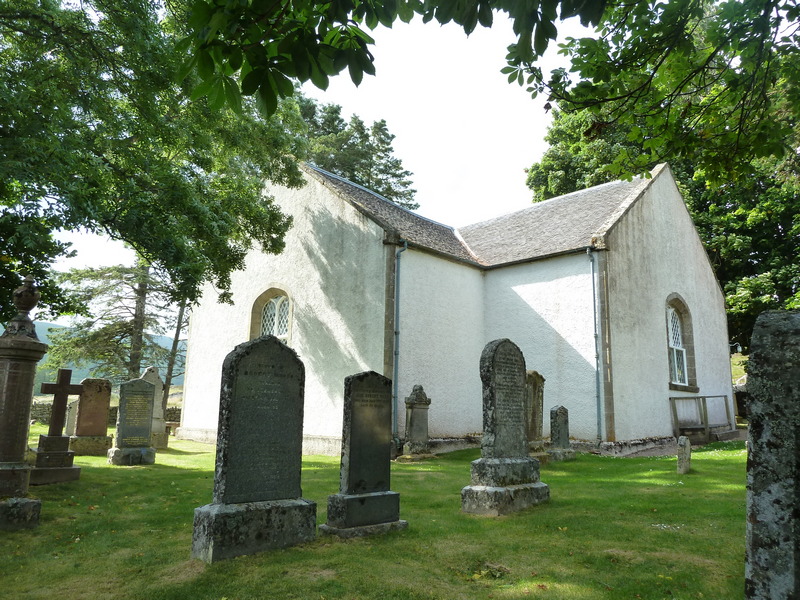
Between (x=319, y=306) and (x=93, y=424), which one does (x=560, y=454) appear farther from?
(x=93, y=424)

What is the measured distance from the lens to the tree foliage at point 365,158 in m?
33.9

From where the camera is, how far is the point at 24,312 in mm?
7500

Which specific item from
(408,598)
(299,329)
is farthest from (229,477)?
(299,329)

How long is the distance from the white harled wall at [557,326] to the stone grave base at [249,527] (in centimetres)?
1079

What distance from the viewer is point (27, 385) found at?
23.2 feet

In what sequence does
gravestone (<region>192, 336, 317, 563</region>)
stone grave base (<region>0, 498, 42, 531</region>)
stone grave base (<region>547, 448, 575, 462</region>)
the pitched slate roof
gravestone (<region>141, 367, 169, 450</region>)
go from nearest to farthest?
gravestone (<region>192, 336, 317, 563</region>)
stone grave base (<region>0, 498, 42, 531</region>)
stone grave base (<region>547, 448, 575, 462</region>)
gravestone (<region>141, 367, 169, 450</region>)
the pitched slate roof

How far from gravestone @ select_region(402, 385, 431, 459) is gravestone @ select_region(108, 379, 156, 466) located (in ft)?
20.5

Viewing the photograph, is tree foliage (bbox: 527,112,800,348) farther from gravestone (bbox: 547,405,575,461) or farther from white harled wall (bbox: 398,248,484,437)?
gravestone (bbox: 547,405,575,461)

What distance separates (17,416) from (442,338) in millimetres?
11380

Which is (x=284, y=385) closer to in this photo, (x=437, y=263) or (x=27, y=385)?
(x=27, y=385)

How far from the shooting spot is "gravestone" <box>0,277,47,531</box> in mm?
6625

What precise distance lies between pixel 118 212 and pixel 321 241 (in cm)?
736

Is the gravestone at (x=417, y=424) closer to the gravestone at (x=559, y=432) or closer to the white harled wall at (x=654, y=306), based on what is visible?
the gravestone at (x=559, y=432)

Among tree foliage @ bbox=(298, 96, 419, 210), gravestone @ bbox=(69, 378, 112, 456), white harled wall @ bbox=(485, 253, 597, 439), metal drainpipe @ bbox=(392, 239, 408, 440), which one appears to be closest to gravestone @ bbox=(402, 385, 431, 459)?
metal drainpipe @ bbox=(392, 239, 408, 440)
